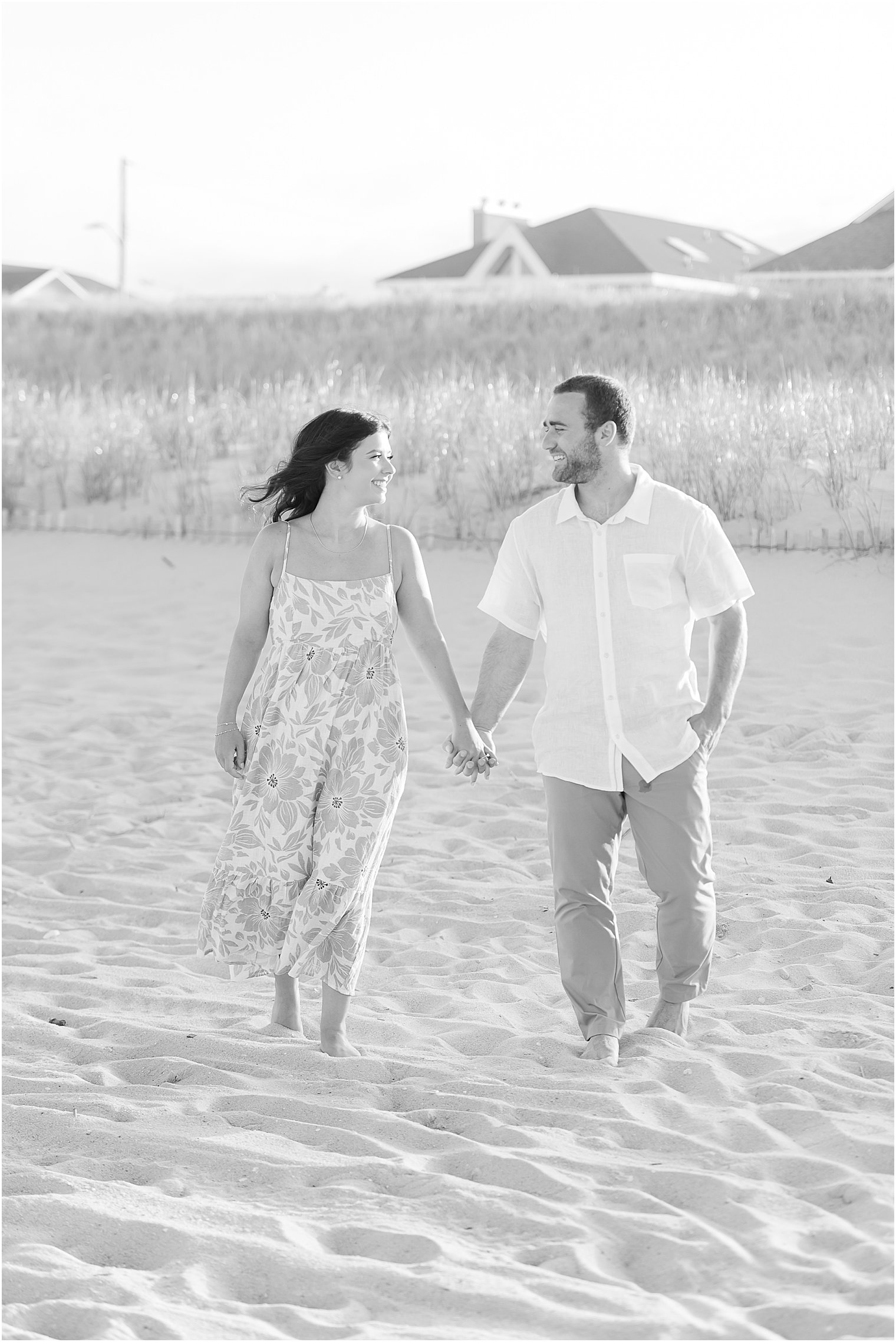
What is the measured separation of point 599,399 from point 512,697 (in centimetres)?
90

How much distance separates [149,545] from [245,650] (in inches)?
370

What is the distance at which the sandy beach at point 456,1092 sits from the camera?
2930 mm

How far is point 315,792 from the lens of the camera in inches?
167

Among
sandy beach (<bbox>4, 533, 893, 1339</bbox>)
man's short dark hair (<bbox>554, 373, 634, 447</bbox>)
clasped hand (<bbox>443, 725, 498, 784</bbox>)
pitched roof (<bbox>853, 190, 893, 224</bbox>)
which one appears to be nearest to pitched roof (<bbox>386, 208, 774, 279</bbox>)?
pitched roof (<bbox>853, 190, 893, 224</bbox>)

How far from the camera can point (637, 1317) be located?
278 centimetres

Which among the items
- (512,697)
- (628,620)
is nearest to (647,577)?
(628,620)

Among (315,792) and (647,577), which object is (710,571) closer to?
(647,577)

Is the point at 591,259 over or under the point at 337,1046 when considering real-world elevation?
over

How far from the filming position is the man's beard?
4.17 metres

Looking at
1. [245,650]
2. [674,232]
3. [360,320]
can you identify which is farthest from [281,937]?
[674,232]

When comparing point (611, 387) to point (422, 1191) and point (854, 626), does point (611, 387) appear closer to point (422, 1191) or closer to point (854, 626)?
point (422, 1191)

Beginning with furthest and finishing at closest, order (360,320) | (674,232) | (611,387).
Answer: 1. (674,232)
2. (360,320)
3. (611,387)

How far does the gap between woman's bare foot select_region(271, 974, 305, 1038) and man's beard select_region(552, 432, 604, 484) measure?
180 centimetres

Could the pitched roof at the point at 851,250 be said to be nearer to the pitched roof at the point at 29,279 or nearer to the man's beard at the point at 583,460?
the pitched roof at the point at 29,279
